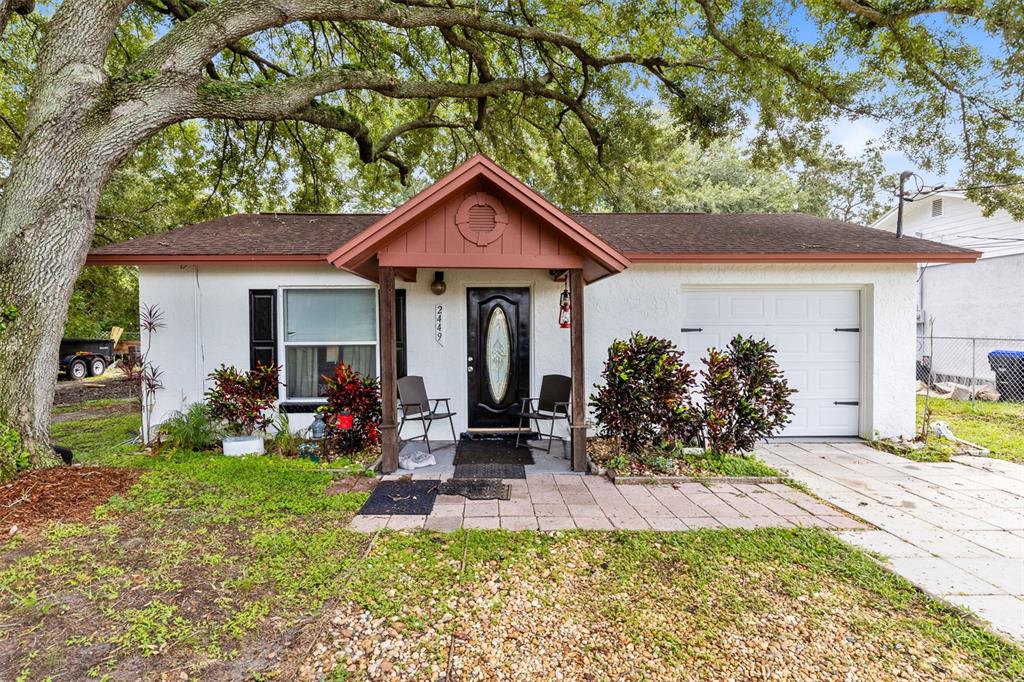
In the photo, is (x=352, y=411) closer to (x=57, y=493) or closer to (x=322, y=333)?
(x=322, y=333)

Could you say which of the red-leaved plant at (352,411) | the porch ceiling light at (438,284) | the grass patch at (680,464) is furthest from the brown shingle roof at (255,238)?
the grass patch at (680,464)

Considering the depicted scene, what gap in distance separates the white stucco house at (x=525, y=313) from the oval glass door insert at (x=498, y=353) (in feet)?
0.07

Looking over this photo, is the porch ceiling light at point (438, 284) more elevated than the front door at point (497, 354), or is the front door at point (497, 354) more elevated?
the porch ceiling light at point (438, 284)

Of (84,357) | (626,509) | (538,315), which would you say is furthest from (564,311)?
(84,357)

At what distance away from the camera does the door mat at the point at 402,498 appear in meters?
3.93

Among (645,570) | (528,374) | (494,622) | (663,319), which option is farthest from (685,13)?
(494,622)

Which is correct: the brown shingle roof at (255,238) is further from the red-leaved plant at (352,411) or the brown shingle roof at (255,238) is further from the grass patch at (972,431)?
the grass patch at (972,431)

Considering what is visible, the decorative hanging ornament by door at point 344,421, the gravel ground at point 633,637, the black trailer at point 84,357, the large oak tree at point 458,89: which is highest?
the large oak tree at point 458,89

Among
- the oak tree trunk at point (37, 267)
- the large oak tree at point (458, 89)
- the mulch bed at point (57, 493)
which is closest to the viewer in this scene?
the mulch bed at point (57, 493)

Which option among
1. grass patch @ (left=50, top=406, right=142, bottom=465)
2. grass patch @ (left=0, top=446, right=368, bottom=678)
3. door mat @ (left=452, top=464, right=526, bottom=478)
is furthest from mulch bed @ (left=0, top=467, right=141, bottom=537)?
door mat @ (left=452, top=464, right=526, bottom=478)

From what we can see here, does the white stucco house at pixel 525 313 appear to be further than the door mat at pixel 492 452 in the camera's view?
Yes

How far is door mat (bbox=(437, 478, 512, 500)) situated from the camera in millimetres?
4285

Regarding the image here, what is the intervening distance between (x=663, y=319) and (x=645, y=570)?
13.2ft

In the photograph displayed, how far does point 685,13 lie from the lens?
702 cm
